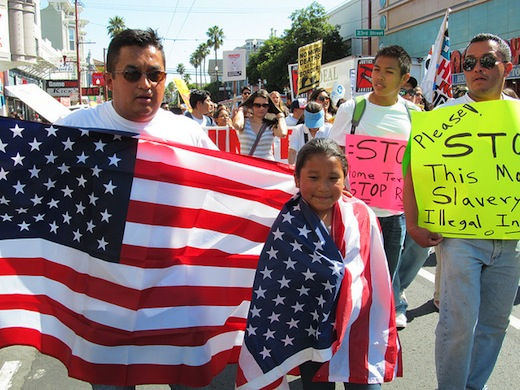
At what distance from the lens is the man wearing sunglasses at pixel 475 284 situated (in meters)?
2.90

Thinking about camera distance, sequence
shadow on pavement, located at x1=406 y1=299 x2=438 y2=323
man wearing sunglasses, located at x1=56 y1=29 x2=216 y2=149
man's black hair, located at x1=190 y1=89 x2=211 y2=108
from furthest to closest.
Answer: man's black hair, located at x1=190 y1=89 x2=211 y2=108 → shadow on pavement, located at x1=406 y1=299 x2=438 y2=323 → man wearing sunglasses, located at x1=56 y1=29 x2=216 y2=149

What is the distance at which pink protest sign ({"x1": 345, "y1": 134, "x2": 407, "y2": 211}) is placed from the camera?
3951 millimetres

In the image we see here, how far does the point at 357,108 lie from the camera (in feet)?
13.2

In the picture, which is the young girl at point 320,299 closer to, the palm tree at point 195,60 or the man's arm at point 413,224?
the man's arm at point 413,224

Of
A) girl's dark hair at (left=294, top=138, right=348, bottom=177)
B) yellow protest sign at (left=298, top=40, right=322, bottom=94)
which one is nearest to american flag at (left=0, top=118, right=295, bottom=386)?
girl's dark hair at (left=294, top=138, right=348, bottom=177)

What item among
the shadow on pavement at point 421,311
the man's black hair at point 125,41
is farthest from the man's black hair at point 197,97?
the man's black hair at point 125,41

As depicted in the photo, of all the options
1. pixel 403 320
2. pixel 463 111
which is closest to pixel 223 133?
pixel 403 320

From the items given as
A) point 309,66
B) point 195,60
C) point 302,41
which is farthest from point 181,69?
point 309,66

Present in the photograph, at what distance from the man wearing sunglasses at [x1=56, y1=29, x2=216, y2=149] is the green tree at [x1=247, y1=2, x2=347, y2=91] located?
4859 centimetres

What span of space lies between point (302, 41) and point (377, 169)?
4998 cm

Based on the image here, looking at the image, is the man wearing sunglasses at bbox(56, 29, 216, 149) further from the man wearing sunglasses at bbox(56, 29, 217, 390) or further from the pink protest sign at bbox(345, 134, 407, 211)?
the pink protest sign at bbox(345, 134, 407, 211)

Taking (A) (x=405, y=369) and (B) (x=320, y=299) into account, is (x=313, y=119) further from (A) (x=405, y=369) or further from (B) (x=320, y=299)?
(B) (x=320, y=299)

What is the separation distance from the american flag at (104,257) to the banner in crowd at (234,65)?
18.4 metres

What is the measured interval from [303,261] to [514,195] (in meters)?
1.20
